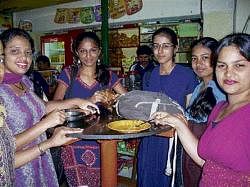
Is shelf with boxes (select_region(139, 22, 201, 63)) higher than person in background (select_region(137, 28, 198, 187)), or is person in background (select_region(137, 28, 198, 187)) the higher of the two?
shelf with boxes (select_region(139, 22, 201, 63))

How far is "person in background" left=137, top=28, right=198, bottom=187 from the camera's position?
3086 millimetres

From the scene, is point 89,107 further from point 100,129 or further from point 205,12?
point 205,12

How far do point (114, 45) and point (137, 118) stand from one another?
6033 mm

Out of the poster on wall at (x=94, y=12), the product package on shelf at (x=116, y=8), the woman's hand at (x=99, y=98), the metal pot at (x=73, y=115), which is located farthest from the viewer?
the product package on shelf at (x=116, y=8)

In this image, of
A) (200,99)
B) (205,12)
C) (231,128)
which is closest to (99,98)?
(200,99)

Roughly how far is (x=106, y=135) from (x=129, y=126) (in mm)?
320

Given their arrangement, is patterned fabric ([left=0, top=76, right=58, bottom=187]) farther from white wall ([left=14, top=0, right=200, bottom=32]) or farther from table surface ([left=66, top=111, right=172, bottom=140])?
white wall ([left=14, top=0, right=200, bottom=32])

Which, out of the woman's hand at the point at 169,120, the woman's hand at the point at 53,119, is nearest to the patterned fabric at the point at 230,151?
the woman's hand at the point at 169,120

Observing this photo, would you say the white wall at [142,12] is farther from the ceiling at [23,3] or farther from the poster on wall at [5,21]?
the poster on wall at [5,21]

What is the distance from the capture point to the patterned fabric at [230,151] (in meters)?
1.61

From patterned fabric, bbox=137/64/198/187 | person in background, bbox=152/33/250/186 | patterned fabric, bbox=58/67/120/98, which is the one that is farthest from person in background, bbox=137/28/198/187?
person in background, bbox=152/33/250/186

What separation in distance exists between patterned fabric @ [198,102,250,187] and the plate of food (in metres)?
0.46

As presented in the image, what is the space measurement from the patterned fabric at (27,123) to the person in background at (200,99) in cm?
125

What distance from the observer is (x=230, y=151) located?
1624 millimetres
